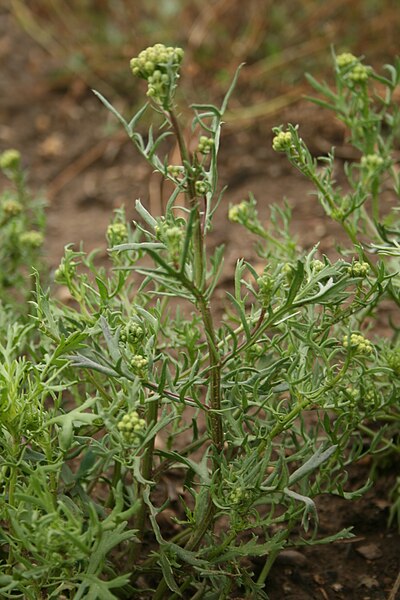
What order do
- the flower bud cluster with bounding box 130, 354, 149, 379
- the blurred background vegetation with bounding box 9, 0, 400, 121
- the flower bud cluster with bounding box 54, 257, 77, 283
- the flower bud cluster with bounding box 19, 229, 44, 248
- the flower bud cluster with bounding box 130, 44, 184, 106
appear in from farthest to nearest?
the blurred background vegetation with bounding box 9, 0, 400, 121, the flower bud cluster with bounding box 19, 229, 44, 248, the flower bud cluster with bounding box 54, 257, 77, 283, the flower bud cluster with bounding box 130, 354, 149, 379, the flower bud cluster with bounding box 130, 44, 184, 106

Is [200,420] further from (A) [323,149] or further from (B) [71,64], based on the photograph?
(B) [71,64]

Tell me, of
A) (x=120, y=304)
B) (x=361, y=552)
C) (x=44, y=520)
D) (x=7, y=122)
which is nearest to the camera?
(x=44, y=520)

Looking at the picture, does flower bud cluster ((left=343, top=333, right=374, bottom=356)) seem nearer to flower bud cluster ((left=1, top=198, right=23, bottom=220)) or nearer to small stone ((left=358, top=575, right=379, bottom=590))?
small stone ((left=358, top=575, right=379, bottom=590))

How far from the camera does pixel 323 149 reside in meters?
3.16

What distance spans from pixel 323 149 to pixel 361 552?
5.70 feet

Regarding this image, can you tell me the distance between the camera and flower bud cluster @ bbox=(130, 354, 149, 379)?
127cm

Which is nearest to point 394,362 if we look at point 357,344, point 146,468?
point 357,344

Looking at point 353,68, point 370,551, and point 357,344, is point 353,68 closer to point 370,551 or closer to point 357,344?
point 357,344

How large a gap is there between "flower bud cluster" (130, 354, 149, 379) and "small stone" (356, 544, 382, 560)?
757 millimetres

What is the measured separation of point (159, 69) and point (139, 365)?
0.42m

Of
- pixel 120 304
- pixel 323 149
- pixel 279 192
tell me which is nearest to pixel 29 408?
pixel 120 304

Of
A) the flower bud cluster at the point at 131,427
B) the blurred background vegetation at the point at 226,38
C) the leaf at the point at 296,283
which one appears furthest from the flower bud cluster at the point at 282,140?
the blurred background vegetation at the point at 226,38

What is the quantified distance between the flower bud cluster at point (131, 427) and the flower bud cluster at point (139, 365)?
88mm

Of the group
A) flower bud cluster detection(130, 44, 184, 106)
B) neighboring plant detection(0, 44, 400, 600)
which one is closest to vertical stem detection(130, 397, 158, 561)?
neighboring plant detection(0, 44, 400, 600)
